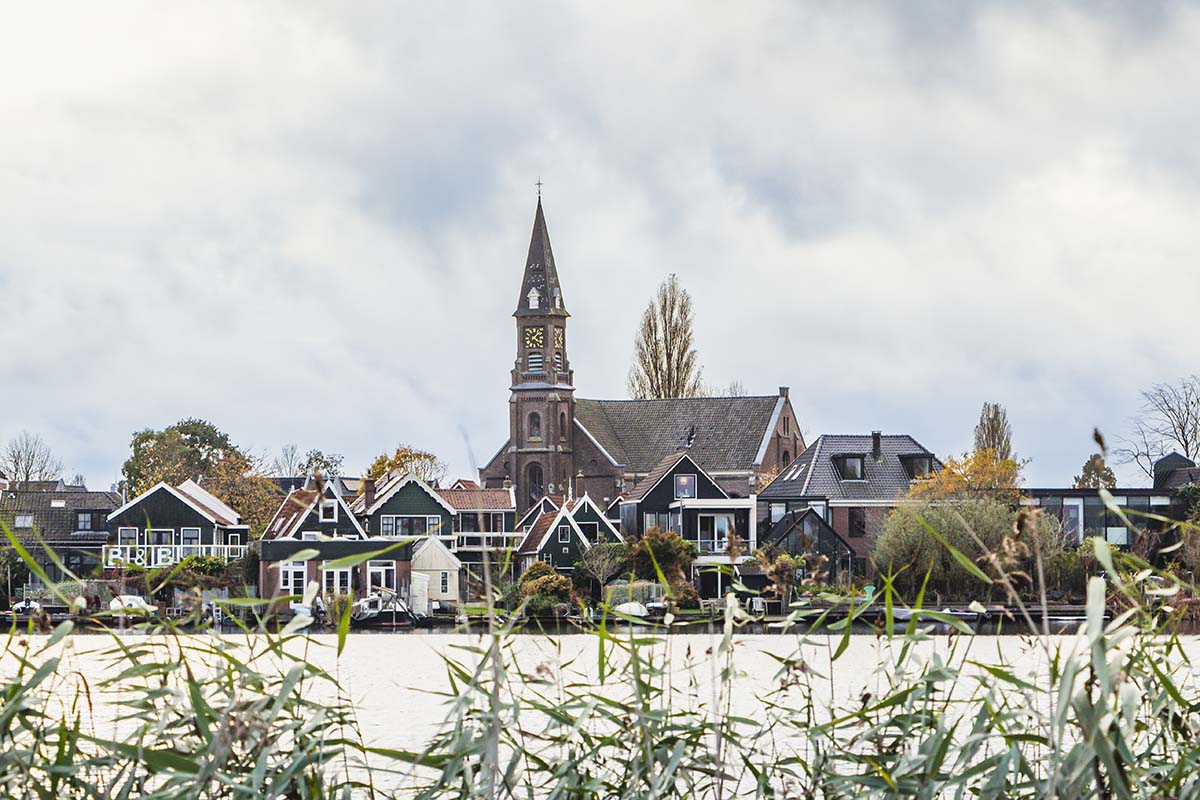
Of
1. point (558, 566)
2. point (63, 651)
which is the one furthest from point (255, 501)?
point (63, 651)

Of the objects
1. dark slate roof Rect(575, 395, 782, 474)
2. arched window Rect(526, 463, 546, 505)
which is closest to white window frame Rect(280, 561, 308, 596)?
arched window Rect(526, 463, 546, 505)

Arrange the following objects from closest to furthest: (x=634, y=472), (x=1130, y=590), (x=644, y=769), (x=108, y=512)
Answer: (x=1130, y=590), (x=644, y=769), (x=108, y=512), (x=634, y=472)

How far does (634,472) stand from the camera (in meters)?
91.4

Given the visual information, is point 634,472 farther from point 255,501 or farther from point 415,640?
point 415,640

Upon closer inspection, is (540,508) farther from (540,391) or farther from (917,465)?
(540,391)

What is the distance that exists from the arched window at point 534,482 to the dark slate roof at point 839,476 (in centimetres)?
2468

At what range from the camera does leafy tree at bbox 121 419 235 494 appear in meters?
91.7

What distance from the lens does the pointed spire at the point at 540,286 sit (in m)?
94.7

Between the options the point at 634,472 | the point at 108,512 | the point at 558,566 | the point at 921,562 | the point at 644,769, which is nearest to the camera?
the point at 644,769

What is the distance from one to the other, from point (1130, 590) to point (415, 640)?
42.4 meters

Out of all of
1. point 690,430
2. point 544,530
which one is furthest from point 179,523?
point 690,430

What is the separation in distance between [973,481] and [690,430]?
1213 inches

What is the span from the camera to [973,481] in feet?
204

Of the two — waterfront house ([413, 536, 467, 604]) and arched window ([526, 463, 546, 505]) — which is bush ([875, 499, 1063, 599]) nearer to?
waterfront house ([413, 536, 467, 604])
